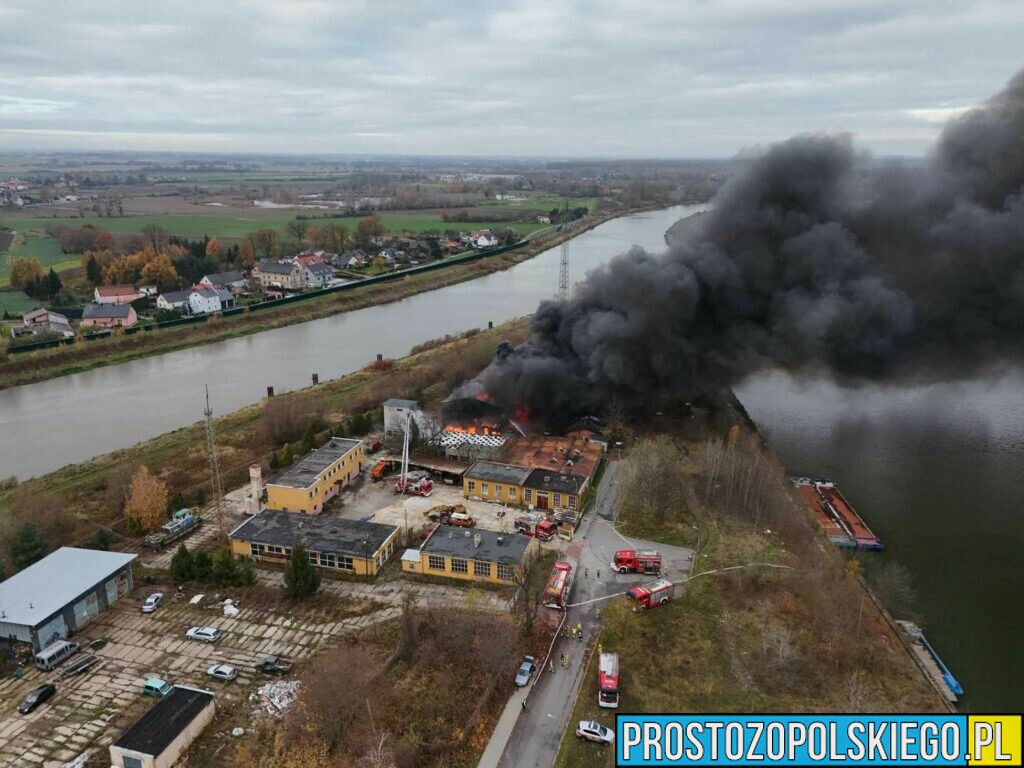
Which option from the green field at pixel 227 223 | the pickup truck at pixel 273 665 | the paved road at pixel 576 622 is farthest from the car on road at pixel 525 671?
the green field at pixel 227 223

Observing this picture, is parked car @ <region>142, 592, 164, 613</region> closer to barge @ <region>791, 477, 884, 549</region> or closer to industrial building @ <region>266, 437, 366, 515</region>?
industrial building @ <region>266, 437, 366, 515</region>

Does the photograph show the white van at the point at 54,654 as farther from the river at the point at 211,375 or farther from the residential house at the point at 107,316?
the residential house at the point at 107,316

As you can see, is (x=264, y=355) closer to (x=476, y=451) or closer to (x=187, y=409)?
(x=187, y=409)

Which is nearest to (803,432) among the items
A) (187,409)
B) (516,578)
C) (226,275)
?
(516,578)

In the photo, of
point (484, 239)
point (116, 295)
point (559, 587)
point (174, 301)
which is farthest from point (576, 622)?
point (484, 239)

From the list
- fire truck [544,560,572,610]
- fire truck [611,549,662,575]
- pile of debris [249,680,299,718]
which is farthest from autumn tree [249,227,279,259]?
pile of debris [249,680,299,718]

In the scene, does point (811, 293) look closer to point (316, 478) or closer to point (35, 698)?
point (316, 478)
